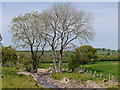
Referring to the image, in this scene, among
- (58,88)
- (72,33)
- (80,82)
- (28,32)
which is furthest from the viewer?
(72,33)

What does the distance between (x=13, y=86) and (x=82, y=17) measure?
10.8m

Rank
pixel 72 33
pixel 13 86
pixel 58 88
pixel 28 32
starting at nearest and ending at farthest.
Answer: pixel 13 86 < pixel 58 88 < pixel 28 32 < pixel 72 33

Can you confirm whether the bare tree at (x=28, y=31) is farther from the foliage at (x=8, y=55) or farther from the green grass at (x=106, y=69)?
the green grass at (x=106, y=69)

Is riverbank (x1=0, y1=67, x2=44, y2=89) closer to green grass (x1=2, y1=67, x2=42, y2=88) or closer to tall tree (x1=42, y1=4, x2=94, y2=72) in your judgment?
green grass (x1=2, y1=67, x2=42, y2=88)

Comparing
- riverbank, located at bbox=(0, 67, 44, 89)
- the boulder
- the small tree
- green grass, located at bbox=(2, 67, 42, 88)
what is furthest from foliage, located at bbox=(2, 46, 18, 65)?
green grass, located at bbox=(2, 67, 42, 88)

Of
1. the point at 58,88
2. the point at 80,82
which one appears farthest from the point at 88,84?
the point at 58,88

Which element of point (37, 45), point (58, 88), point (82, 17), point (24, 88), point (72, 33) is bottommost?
point (58, 88)

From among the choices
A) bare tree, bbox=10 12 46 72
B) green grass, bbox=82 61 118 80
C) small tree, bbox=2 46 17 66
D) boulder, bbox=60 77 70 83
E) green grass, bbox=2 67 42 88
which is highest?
bare tree, bbox=10 12 46 72

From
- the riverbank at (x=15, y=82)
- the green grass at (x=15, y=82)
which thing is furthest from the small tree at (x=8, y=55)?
the green grass at (x=15, y=82)

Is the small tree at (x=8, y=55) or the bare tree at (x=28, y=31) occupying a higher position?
the bare tree at (x=28, y=31)

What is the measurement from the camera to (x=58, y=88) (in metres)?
13.2

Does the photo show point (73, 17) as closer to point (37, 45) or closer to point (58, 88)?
point (37, 45)

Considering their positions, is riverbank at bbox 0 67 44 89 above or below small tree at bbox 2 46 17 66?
below

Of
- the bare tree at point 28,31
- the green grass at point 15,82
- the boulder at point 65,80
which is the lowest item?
the boulder at point 65,80
